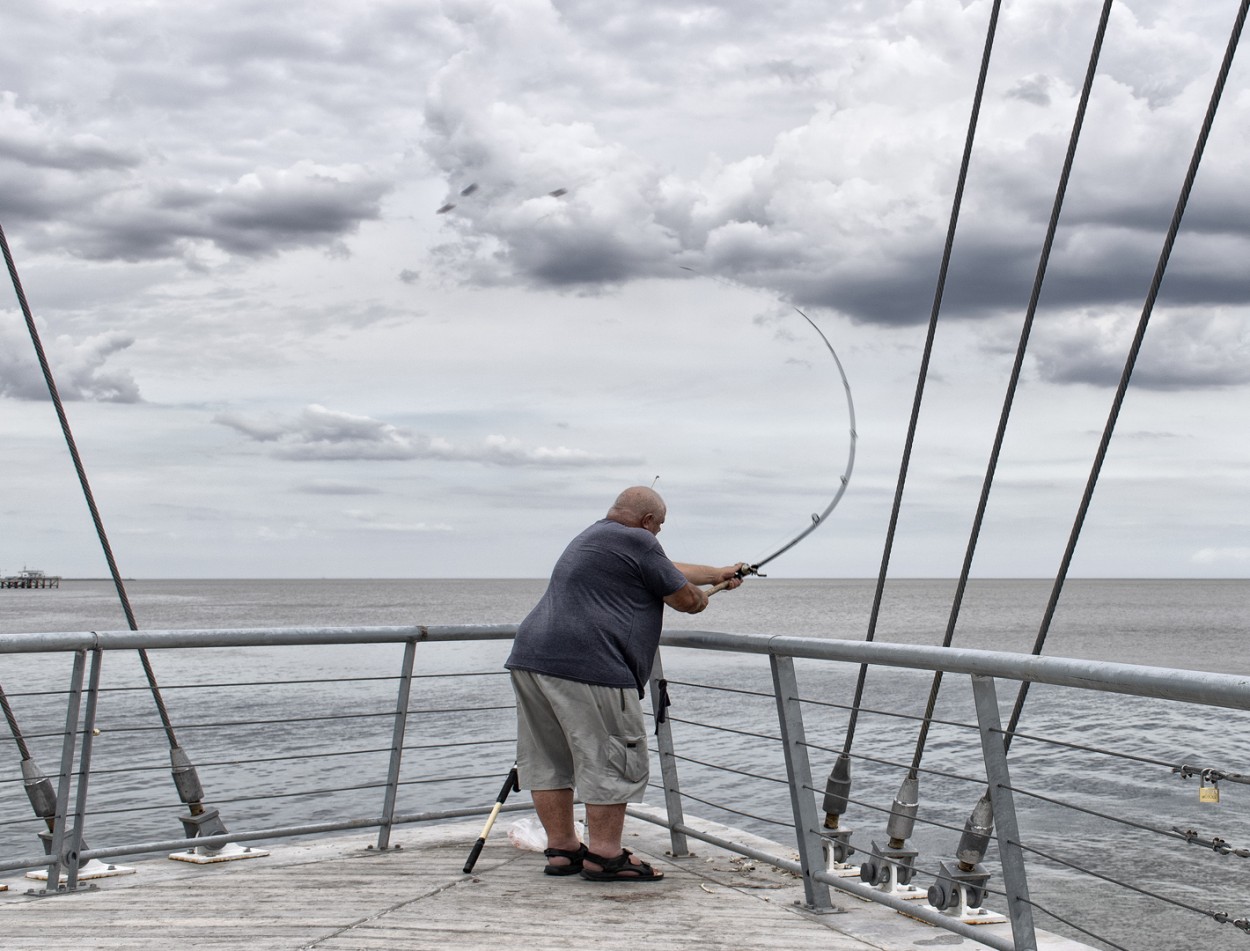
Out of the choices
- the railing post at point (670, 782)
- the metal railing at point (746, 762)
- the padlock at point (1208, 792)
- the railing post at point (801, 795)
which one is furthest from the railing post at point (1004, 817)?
the railing post at point (670, 782)

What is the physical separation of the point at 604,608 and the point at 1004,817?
5.64 ft

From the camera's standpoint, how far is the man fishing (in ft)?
15.4

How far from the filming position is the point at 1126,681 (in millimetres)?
2887

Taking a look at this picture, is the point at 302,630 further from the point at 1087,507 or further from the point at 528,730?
the point at 1087,507

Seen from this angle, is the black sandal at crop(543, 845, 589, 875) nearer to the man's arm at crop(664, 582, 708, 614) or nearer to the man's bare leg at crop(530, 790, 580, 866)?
the man's bare leg at crop(530, 790, 580, 866)

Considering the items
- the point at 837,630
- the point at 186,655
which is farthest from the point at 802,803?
the point at 837,630

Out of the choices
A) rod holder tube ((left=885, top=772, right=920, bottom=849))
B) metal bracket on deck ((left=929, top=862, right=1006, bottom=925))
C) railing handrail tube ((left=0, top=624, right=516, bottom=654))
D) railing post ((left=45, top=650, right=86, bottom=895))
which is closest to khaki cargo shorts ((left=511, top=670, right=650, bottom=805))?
railing handrail tube ((left=0, top=624, right=516, bottom=654))

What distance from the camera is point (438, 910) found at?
4.47 m

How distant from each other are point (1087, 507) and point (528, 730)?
2.34 metres

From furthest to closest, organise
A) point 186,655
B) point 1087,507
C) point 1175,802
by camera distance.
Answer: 1. point 186,655
2. point 1175,802
3. point 1087,507

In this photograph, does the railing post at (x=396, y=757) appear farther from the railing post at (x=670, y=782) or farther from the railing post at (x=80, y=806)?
the railing post at (x=80, y=806)

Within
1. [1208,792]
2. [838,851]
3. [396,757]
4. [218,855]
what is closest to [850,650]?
[1208,792]

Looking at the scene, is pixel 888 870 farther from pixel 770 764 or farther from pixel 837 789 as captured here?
pixel 770 764

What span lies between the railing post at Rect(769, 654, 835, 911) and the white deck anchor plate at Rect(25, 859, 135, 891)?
2.61 metres
